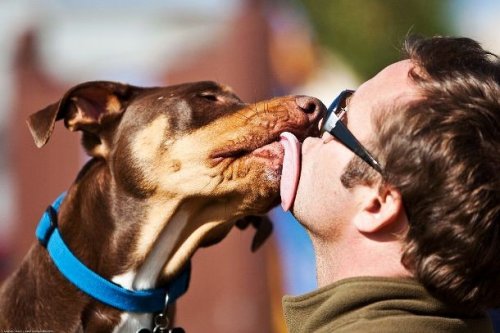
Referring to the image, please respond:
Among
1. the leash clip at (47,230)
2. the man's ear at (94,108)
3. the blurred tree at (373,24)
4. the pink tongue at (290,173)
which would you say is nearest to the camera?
the pink tongue at (290,173)

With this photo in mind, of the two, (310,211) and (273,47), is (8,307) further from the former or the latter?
(273,47)

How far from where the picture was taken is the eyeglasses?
3250mm

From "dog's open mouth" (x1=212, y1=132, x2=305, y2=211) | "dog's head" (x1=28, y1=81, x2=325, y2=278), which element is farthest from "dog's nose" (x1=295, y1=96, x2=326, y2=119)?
"dog's open mouth" (x1=212, y1=132, x2=305, y2=211)

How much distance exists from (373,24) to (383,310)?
14211mm

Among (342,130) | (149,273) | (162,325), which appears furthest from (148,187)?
(342,130)

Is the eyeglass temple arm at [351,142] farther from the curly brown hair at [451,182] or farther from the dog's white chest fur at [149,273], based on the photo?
the dog's white chest fur at [149,273]

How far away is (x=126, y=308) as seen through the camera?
416 cm

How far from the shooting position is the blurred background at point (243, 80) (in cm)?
1116

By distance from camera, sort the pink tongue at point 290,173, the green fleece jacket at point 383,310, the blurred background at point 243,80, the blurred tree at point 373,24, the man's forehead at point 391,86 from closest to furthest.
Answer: the green fleece jacket at point 383,310 → the man's forehead at point 391,86 → the pink tongue at point 290,173 → the blurred background at point 243,80 → the blurred tree at point 373,24

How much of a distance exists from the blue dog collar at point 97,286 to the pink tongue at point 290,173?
898 mm

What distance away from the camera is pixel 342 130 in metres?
3.41

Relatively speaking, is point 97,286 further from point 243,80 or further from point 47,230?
point 243,80

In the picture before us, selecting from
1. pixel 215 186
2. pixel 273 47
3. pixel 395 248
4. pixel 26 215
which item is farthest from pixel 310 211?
pixel 26 215

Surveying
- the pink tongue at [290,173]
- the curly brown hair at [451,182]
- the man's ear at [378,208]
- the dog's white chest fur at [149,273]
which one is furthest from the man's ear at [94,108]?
the curly brown hair at [451,182]
